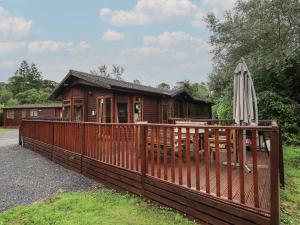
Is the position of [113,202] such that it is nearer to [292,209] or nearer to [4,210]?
[4,210]

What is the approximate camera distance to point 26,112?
27766 mm

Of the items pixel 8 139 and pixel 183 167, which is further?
pixel 8 139

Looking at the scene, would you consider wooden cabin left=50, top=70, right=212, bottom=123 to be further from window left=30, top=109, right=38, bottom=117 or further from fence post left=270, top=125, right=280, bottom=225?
window left=30, top=109, right=38, bottom=117

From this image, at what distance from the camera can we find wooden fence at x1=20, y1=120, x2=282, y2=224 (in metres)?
2.57

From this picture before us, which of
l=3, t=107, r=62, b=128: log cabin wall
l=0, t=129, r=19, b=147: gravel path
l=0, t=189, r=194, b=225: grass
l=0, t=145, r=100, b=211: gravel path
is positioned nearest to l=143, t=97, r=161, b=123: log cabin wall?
l=0, t=145, r=100, b=211: gravel path

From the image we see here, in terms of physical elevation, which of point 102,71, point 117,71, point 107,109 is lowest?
point 107,109

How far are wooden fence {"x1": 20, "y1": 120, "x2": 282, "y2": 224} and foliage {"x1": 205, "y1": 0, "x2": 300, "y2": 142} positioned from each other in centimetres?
365

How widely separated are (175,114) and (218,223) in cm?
1472

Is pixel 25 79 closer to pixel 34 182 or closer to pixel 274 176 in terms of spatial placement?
pixel 34 182

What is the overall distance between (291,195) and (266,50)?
6.72 meters

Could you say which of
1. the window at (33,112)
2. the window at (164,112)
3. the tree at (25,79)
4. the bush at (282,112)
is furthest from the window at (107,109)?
the tree at (25,79)

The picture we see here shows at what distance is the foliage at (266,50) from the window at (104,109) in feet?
17.6

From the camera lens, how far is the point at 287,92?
10383 mm

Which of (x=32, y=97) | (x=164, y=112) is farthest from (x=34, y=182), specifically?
(x=32, y=97)
